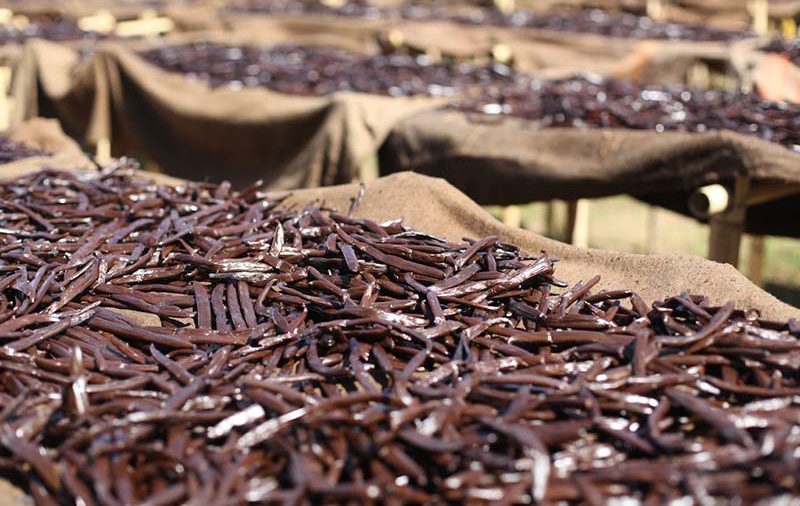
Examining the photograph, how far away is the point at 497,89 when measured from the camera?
19.1 feet

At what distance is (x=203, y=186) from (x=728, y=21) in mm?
11201

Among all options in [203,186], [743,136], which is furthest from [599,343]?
[743,136]

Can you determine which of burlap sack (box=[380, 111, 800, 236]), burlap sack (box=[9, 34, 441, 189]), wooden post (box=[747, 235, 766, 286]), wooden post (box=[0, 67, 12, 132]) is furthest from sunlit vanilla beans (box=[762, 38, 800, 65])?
wooden post (box=[0, 67, 12, 132])

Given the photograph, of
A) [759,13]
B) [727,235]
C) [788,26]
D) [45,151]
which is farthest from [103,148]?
[788,26]

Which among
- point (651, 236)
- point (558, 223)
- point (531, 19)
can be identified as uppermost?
point (531, 19)

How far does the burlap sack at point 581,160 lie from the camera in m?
3.92

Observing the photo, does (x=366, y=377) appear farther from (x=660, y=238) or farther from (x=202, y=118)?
(x=660, y=238)

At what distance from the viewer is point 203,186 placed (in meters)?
3.39

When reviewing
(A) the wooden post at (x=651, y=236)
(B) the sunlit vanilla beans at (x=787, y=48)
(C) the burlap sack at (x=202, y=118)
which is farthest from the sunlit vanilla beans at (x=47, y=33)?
(B) the sunlit vanilla beans at (x=787, y=48)

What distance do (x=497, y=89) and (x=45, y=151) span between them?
2926 millimetres

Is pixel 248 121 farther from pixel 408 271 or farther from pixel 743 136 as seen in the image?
pixel 408 271

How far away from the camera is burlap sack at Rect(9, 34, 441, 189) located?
5.24 meters

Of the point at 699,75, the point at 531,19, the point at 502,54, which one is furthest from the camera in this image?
the point at 531,19

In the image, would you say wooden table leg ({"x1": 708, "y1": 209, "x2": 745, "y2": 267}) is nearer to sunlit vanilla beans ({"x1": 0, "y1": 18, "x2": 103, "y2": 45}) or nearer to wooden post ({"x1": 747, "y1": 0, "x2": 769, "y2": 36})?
sunlit vanilla beans ({"x1": 0, "y1": 18, "x2": 103, "y2": 45})
